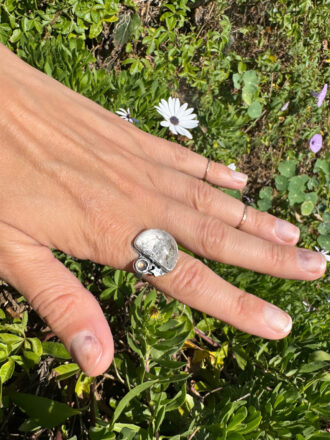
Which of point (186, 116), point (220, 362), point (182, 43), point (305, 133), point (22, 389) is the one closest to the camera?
point (22, 389)

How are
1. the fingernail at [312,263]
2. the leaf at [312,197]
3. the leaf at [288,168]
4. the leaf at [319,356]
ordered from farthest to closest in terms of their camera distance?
1. the leaf at [288,168]
2. the leaf at [312,197]
3. the leaf at [319,356]
4. the fingernail at [312,263]

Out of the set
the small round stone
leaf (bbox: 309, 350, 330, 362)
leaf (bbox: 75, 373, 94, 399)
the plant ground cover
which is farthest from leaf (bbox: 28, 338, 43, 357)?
leaf (bbox: 309, 350, 330, 362)

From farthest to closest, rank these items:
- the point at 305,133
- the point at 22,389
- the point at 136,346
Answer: the point at 305,133 < the point at 22,389 < the point at 136,346

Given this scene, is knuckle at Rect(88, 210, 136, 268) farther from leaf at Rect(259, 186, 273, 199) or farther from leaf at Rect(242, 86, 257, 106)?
leaf at Rect(242, 86, 257, 106)

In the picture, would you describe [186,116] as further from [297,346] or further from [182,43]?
[297,346]

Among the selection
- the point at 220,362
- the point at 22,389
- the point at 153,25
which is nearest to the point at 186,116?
the point at 153,25

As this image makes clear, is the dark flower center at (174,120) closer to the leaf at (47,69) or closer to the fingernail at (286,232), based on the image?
the leaf at (47,69)

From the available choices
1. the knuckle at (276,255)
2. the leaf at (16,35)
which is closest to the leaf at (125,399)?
the knuckle at (276,255)
